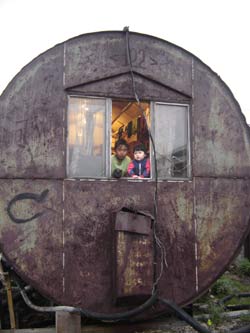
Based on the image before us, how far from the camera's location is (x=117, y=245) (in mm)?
4793

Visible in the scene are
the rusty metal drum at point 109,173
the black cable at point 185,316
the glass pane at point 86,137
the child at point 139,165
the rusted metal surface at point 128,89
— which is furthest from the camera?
the child at point 139,165

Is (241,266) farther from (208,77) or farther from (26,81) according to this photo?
(26,81)

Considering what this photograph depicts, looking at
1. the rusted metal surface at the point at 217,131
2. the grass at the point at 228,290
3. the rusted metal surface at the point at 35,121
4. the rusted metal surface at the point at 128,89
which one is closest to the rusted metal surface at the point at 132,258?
the rusted metal surface at the point at 35,121

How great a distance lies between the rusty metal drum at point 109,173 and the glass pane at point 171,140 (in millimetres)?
16

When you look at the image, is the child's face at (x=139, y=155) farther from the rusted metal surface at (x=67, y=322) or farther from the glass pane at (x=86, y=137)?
the rusted metal surface at (x=67, y=322)

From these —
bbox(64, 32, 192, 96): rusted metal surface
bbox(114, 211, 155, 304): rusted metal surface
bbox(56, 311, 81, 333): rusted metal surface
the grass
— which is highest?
bbox(64, 32, 192, 96): rusted metal surface

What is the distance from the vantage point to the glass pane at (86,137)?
520 centimetres

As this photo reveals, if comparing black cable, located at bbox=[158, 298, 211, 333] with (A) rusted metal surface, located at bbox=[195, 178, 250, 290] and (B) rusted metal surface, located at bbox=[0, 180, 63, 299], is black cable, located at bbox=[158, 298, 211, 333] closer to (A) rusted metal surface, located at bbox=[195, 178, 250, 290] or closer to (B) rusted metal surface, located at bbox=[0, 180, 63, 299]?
(A) rusted metal surface, located at bbox=[195, 178, 250, 290]

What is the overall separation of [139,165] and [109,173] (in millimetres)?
509

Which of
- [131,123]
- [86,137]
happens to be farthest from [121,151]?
[131,123]

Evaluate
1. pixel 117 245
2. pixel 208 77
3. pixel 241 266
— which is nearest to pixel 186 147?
pixel 208 77

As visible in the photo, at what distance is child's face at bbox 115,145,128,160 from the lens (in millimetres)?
5511

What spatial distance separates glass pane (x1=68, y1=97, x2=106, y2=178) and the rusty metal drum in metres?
0.01

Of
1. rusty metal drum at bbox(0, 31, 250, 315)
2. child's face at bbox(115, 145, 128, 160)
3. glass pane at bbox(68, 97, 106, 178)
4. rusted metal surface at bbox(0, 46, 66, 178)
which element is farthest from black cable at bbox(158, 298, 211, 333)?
rusted metal surface at bbox(0, 46, 66, 178)
